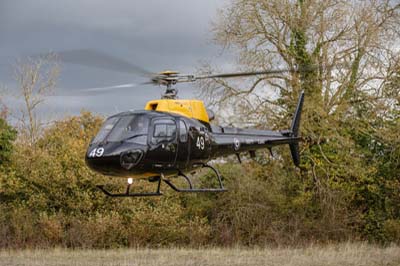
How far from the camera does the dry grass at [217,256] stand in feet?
64.2

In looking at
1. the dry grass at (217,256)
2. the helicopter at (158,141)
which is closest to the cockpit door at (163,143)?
the helicopter at (158,141)

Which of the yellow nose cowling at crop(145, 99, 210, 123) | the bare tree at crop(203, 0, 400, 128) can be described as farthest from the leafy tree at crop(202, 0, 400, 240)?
the yellow nose cowling at crop(145, 99, 210, 123)

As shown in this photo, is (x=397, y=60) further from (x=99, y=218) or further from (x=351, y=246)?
(x=99, y=218)

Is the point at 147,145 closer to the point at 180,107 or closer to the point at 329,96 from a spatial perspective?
the point at 180,107

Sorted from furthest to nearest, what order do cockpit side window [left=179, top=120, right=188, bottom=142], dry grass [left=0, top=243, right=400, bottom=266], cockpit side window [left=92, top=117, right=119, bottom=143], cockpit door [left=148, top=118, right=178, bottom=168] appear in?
dry grass [left=0, top=243, right=400, bottom=266], cockpit side window [left=179, top=120, right=188, bottom=142], cockpit door [left=148, top=118, right=178, bottom=168], cockpit side window [left=92, top=117, right=119, bottom=143]

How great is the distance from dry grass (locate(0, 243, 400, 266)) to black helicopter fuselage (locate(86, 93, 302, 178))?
8.07 m

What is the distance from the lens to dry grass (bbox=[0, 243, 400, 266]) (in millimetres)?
19578

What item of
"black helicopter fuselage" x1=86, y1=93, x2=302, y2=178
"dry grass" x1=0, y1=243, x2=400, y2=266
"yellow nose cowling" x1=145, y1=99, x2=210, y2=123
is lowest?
"dry grass" x1=0, y1=243, x2=400, y2=266

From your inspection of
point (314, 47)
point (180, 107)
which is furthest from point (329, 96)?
point (180, 107)

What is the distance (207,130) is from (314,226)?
13.7 meters

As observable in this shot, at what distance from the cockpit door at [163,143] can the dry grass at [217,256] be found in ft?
27.6

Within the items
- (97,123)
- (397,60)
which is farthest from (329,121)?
(97,123)

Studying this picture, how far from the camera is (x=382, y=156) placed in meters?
25.0

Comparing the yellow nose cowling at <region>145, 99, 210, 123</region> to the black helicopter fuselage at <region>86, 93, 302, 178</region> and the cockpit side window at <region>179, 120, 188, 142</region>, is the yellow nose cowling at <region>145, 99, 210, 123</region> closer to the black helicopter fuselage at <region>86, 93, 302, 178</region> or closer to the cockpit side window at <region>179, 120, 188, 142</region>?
the black helicopter fuselage at <region>86, 93, 302, 178</region>
